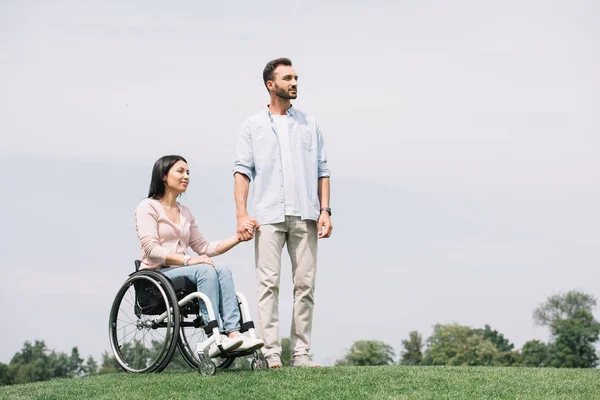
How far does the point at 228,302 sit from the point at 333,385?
1028 millimetres

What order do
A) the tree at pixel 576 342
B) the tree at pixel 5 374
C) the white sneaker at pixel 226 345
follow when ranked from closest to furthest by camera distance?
the white sneaker at pixel 226 345 → the tree at pixel 576 342 → the tree at pixel 5 374

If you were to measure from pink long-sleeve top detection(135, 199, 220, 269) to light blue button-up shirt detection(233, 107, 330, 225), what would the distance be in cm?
54

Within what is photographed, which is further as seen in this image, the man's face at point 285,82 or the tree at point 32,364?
the tree at point 32,364

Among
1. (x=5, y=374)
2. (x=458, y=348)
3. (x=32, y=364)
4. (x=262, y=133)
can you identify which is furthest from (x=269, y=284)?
(x=32, y=364)

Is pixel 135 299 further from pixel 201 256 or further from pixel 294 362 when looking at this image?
pixel 294 362

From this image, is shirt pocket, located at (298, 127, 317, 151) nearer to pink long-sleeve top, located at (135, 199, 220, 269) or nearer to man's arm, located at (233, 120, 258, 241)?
man's arm, located at (233, 120, 258, 241)

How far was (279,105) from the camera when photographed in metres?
6.37

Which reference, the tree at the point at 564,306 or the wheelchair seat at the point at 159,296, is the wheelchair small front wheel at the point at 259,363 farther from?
the tree at the point at 564,306

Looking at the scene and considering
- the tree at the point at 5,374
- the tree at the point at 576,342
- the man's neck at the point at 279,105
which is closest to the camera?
the man's neck at the point at 279,105

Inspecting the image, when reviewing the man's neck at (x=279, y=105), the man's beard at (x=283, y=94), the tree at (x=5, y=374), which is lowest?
the tree at (x=5, y=374)

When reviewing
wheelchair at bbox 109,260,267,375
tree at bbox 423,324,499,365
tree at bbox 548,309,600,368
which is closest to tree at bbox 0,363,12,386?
tree at bbox 423,324,499,365

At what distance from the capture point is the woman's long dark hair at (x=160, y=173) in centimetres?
611

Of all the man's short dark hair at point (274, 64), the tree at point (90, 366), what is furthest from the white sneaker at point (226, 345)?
the tree at point (90, 366)

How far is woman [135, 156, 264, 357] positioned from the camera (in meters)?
5.66
